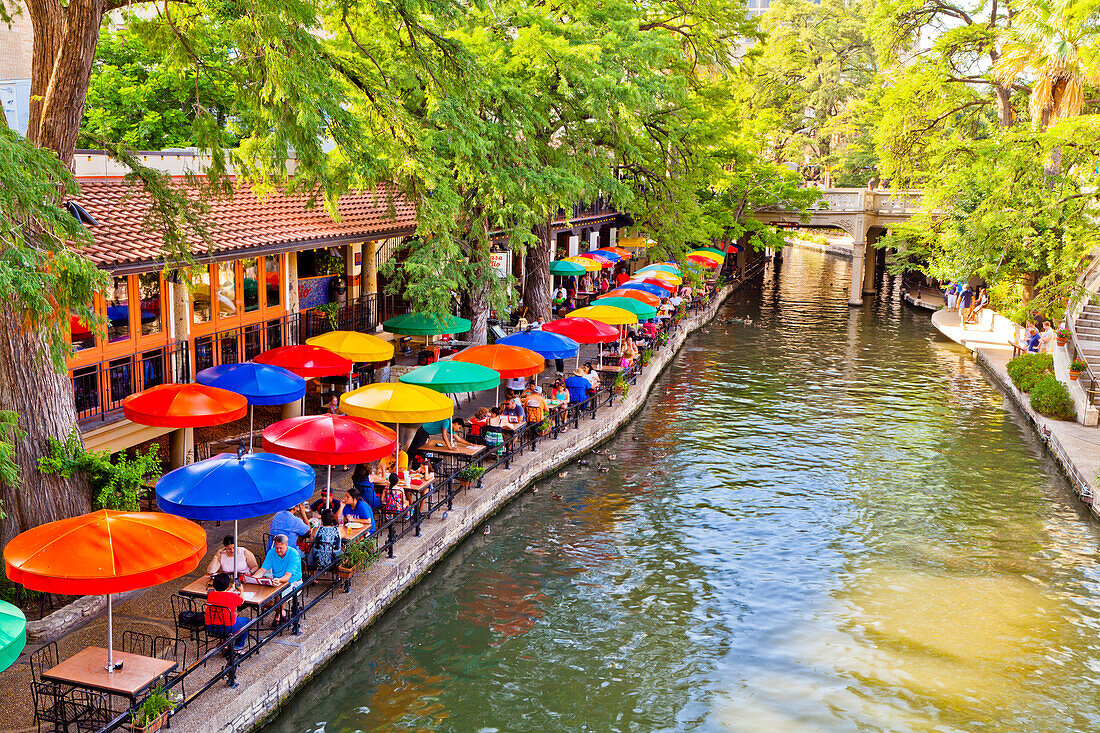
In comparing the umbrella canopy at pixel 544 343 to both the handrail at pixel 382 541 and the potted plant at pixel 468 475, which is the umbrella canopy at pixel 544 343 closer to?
the handrail at pixel 382 541

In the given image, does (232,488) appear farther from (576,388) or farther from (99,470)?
(576,388)

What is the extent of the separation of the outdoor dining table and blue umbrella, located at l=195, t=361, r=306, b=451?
4459mm

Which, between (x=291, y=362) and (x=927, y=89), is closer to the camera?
(x=291, y=362)

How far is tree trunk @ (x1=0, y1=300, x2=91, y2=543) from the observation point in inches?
492

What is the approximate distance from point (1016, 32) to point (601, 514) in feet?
99.3

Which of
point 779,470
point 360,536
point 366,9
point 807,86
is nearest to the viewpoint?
point 360,536

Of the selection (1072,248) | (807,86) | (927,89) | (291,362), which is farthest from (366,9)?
(807,86)

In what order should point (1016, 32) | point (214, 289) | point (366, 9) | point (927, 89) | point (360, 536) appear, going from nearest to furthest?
point (360, 536) < point (366, 9) < point (214, 289) < point (1016, 32) < point (927, 89)

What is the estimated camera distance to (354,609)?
44.0ft

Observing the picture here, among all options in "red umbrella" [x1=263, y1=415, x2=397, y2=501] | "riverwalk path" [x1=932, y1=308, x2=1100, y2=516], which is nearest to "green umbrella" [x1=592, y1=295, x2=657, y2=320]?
"riverwalk path" [x1=932, y1=308, x2=1100, y2=516]

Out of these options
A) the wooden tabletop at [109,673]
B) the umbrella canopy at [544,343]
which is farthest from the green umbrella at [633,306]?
the wooden tabletop at [109,673]

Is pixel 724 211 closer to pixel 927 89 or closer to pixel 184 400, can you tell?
pixel 927 89

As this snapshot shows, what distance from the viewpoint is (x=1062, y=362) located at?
29.8 m

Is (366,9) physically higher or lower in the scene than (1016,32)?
lower
